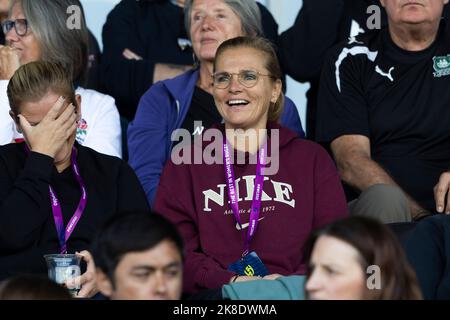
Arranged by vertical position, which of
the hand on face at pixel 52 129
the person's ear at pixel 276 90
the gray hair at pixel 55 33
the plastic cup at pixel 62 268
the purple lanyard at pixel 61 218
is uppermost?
the gray hair at pixel 55 33

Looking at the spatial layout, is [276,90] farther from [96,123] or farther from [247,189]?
[96,123]

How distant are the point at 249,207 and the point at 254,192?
62 millimetres

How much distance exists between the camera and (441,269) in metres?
4.09

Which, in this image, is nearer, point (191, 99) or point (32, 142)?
point (32, 142)

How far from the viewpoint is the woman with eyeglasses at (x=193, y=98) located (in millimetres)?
5262

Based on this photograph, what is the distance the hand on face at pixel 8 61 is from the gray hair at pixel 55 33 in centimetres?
12

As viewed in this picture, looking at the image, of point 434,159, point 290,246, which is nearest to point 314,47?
point 434,159

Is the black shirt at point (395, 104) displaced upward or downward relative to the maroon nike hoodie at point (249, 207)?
upward

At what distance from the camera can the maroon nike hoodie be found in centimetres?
439

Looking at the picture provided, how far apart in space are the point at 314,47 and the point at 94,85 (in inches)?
49.6

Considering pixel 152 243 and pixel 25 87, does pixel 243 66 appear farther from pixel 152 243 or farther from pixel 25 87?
pixel 152 243

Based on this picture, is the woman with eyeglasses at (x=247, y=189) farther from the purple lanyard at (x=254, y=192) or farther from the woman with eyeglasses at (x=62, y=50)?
the woman with eyeglasses at (x=62, y=50)

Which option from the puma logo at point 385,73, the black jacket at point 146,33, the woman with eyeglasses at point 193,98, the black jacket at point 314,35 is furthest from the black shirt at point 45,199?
the black jacket at point 146,33

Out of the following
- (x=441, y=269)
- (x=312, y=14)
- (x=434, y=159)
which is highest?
(x=312, y=14)
